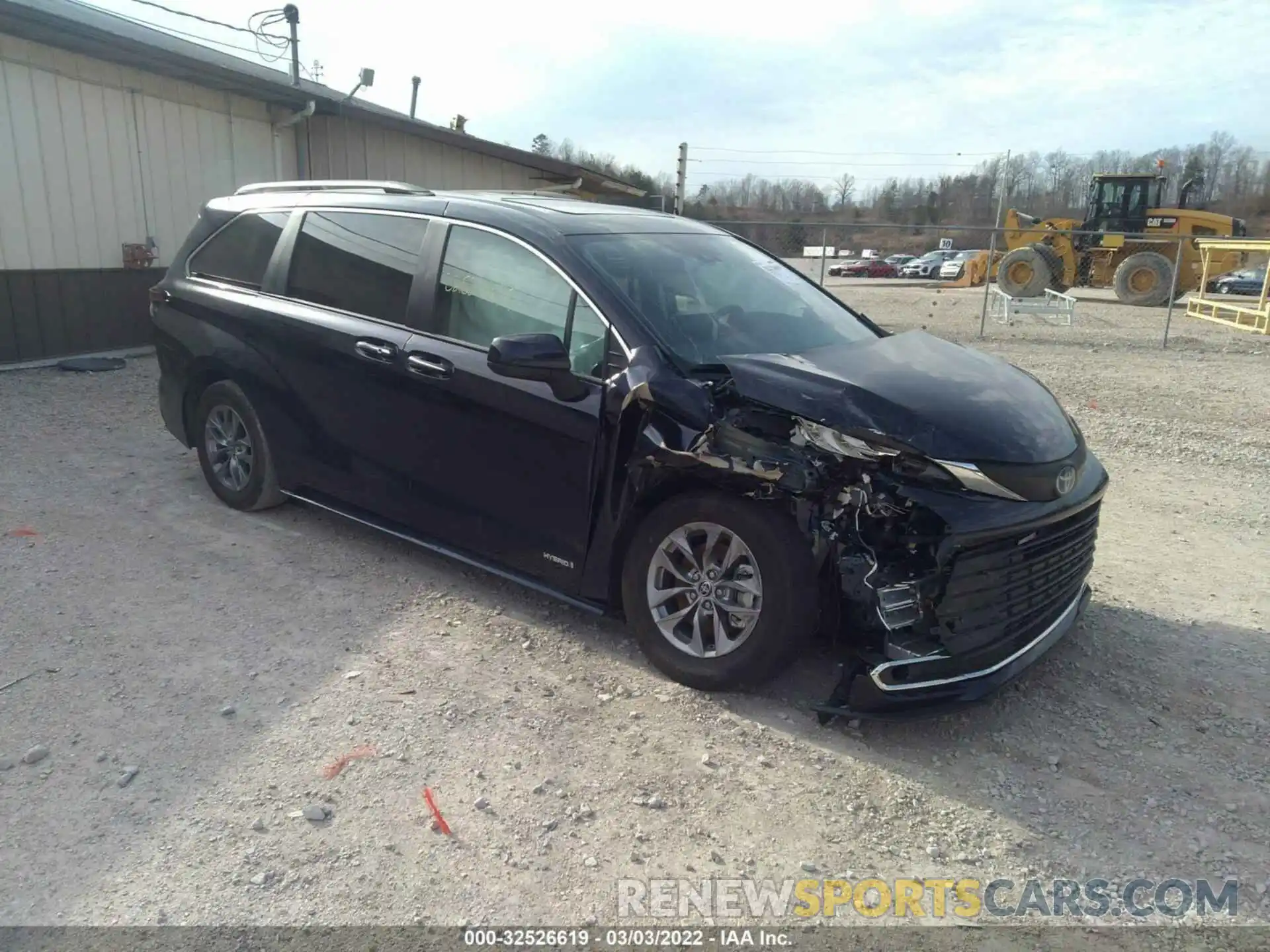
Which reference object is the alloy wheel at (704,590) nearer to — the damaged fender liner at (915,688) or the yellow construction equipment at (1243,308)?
the damaged fender liner at (915,688)

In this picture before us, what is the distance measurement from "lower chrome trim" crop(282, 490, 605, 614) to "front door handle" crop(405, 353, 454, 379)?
820 millimetres

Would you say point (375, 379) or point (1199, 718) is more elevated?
point (375, 379)

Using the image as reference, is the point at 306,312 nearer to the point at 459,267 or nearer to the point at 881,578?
the point at 459,267

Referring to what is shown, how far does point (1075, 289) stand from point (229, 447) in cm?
2936

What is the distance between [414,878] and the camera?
2.57m

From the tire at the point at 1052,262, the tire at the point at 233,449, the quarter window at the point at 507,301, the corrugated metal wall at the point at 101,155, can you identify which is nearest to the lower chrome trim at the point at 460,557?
the tire at the point at 233,449

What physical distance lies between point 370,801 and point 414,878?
1.28ft

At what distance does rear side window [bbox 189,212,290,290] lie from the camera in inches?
199

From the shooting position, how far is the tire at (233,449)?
5082mm

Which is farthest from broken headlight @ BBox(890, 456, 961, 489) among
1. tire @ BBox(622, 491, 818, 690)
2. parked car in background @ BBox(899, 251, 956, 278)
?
parked car in background @ BBox(899, 251, 956, 278)

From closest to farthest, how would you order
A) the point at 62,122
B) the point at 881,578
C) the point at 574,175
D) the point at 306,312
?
the point at 881,578 < the point at 306,312 < the point at 62,122 < the point at 574,175

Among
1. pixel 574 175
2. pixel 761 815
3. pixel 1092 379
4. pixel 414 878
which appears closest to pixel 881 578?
pixel 761 815

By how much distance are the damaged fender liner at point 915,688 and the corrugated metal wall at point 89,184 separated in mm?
9568

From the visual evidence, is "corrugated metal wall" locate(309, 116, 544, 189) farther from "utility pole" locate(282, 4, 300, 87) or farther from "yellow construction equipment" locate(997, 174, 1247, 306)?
"yellow construction equipment" locate(997, 174, 1247, 306)
